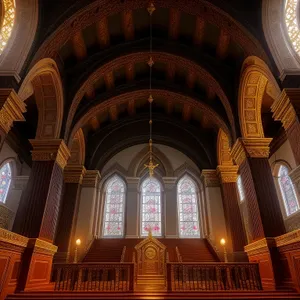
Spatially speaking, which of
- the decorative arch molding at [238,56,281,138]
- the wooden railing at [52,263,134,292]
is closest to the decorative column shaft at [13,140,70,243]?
the wooden railing at [52,263,134,292]

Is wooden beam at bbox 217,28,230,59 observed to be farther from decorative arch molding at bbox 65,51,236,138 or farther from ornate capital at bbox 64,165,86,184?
ornate capital at bbox 64,165,86,184

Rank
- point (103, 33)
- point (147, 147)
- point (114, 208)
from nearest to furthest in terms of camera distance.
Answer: point (103, 33)
point (114, 208)
point (147, 147)

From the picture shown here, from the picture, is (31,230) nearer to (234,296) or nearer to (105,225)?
(234,296)

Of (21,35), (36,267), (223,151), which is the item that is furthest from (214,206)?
(21,35)

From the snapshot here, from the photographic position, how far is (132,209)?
13125mm

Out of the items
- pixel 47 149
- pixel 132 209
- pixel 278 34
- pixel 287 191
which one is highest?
pixel 278 34

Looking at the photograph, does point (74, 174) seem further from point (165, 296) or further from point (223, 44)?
point (223, 44)

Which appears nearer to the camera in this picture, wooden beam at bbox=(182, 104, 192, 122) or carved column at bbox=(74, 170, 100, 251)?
carved column at bbox=(74, 170, 100, 251)

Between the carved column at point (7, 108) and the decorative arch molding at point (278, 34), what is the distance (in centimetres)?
646

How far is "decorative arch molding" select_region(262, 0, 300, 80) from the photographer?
6246 mm

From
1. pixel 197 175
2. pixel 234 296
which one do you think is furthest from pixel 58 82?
pixel 197 175

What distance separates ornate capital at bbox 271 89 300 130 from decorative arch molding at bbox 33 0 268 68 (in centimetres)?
155

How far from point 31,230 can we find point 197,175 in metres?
9.32

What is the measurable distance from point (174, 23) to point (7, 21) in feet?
16.6
